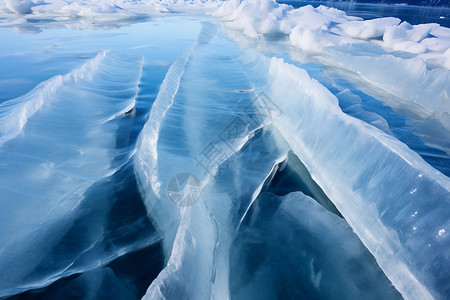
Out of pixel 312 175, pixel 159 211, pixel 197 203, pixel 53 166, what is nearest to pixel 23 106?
pixel 53 166

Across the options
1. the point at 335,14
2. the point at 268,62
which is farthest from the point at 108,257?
the point at 335,14

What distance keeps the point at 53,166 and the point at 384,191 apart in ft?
7.25

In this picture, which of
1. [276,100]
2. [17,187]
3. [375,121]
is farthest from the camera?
[276,100]

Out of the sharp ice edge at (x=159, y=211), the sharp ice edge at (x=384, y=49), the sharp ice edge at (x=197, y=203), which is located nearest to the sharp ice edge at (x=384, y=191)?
the sharp ice edge at (x=197, y=203)

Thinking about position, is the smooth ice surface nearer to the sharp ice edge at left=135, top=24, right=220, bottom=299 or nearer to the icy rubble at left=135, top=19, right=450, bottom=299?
the icy rubble at left=135, top=19, right=450, bottom=299

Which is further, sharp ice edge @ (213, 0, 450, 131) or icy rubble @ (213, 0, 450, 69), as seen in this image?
icy rubble @ (213, 0, 450, 69)

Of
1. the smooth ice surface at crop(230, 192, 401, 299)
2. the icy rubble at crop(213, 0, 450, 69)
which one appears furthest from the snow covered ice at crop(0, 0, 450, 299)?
the icy rubble at crop(213, 0, 450, 69)

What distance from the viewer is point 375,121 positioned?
259cm

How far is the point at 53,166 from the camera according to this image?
1866mm

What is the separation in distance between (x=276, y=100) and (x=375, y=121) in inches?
42.3

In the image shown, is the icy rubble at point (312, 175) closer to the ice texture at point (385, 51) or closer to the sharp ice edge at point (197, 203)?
the sharp ice edge at point (197, 203)

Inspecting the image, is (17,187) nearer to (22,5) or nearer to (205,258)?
(205,258)

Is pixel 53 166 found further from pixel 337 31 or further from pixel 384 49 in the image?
pixel 337 31

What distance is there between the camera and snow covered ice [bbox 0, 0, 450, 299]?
3.93 feet
